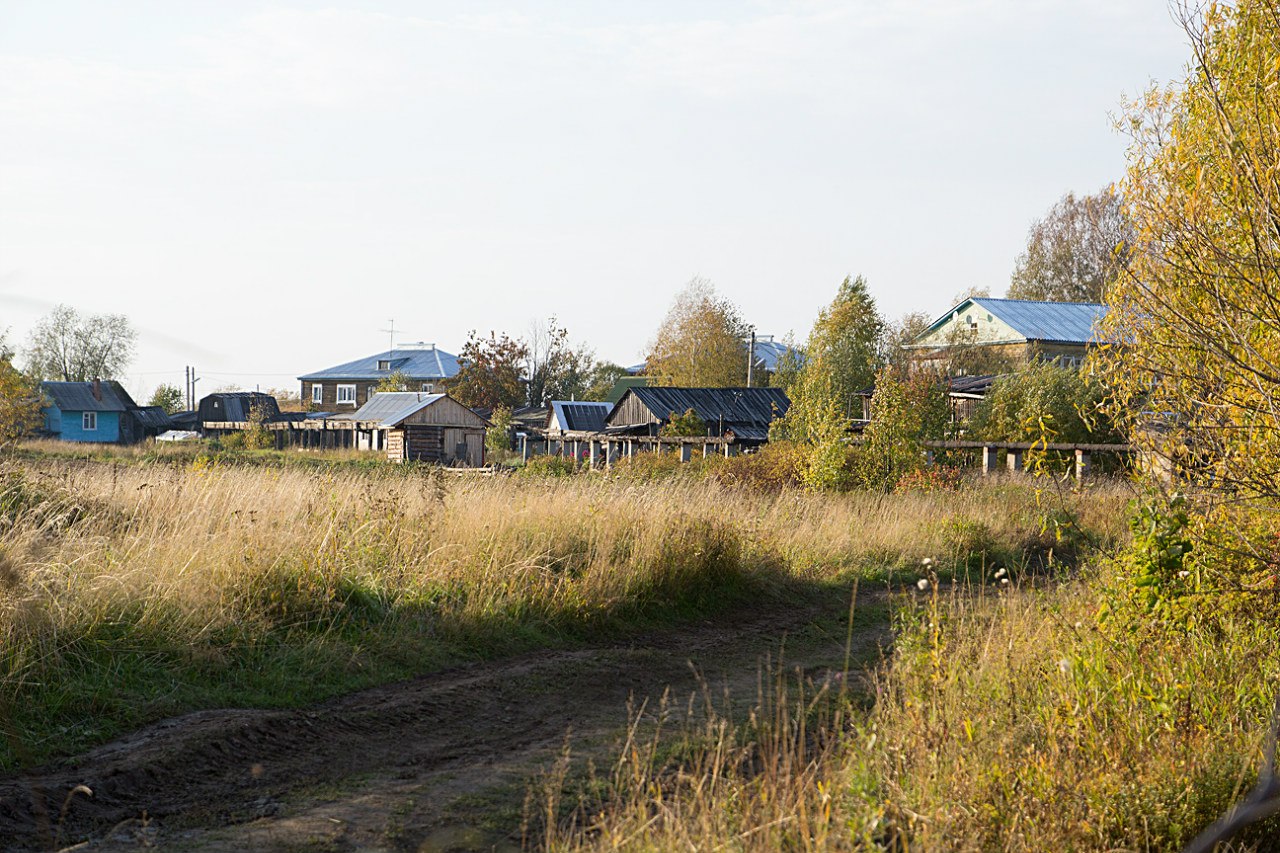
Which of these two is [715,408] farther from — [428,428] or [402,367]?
[402,367]

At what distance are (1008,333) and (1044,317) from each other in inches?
105

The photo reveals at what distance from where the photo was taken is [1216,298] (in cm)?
743

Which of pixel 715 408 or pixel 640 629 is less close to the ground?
pixel 715 408

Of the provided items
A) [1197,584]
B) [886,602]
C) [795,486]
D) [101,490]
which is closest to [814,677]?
[1197,584]

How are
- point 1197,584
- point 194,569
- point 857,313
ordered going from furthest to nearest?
point 857,313 < point 194,569 < point 1197,584

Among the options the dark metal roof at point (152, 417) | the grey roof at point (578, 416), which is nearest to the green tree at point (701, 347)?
the grey roof at point (578, 416)

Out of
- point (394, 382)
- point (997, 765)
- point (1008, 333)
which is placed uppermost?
point (1008, 333)

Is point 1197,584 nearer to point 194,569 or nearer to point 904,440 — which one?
point 194,569

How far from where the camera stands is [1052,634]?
→ 7902 mm

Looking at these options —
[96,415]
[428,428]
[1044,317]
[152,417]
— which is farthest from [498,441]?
[152,417]

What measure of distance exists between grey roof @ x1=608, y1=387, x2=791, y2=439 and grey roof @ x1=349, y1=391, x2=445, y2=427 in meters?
15.2

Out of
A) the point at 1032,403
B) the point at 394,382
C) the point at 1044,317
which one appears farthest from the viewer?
the point at 394,382

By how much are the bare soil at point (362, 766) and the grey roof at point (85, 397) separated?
82401mm

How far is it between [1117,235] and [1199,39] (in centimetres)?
5985
